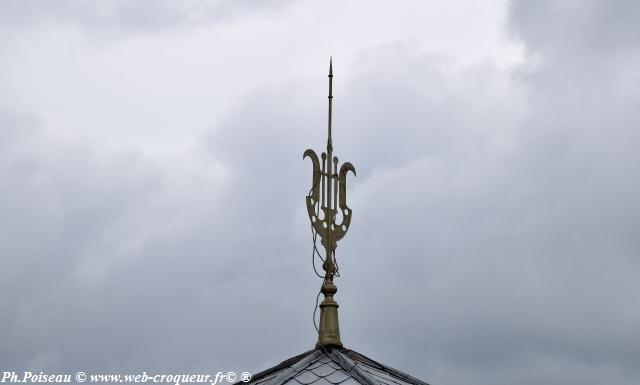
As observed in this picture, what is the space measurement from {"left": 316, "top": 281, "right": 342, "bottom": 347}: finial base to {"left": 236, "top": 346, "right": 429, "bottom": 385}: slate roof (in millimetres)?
126

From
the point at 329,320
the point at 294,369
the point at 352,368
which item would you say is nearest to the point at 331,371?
the point at 352,368

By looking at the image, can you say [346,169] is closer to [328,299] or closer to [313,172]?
[313,172]

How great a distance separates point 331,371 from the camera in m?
12.9

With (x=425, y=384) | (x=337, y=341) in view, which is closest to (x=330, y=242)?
(x=337, y=341)

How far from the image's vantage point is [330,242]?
578 inches

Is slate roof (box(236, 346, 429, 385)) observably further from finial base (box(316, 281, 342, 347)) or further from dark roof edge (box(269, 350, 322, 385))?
finial base (box(316, 281, 342, 347))

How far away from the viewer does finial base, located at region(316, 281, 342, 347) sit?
14.0 meters

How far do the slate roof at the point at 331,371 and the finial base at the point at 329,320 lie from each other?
0.13m

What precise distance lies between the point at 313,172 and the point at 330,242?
107 centimetres

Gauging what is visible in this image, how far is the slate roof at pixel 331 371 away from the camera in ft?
41.5

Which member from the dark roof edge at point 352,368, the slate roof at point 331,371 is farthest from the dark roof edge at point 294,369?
Result: the dark roof edge at point 352,368

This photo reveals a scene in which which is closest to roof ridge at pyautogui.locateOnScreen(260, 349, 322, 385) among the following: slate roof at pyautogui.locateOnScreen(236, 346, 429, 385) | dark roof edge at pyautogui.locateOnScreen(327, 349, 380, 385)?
slate roof at pyautogui.locateOnScreen(236, 346, 429, 385)

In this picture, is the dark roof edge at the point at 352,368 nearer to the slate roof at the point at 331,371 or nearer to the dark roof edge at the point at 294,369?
the slate roof at the point at 331,371

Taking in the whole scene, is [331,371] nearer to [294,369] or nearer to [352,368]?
[352,368]
